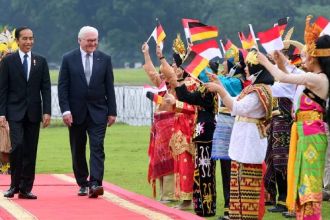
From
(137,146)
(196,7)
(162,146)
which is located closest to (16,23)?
(196,7)

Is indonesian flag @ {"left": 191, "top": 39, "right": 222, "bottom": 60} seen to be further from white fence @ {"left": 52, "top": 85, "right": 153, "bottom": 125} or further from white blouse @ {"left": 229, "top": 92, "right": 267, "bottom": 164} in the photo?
white fence @ {"left": 52, "top": 85, "right": 153, "bottom": 125}

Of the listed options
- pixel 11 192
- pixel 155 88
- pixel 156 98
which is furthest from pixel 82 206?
pixel 155 88

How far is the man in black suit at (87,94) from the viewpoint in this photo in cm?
1280

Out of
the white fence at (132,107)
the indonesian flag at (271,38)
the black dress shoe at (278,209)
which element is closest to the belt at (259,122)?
the indonesian flag at (271,38)

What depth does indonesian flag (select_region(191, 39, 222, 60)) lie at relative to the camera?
10.6 m

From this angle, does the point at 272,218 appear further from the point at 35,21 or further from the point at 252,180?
the point at 35,21

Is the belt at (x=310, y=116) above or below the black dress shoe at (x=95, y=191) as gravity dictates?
above

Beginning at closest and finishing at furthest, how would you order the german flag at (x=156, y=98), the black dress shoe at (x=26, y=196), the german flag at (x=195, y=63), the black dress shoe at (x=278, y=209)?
the german flag at (x=195, y=63) → the german flag at (x=156, y=98) → the black dress shoe at (x=278, y=209) → the black dress shoe at (x=26, y=196)

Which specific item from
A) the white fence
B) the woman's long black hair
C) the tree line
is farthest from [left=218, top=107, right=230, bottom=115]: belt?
the tree line

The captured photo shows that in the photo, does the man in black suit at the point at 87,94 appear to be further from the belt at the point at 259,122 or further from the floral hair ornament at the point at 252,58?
the floral hair ornament at the point at 252,58

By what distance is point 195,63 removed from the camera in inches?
416

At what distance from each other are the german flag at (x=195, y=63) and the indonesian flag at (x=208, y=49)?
1.2 inches

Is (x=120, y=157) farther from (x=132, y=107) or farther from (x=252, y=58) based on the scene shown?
(x=132, y=107)

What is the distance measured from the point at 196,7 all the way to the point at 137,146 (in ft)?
203
